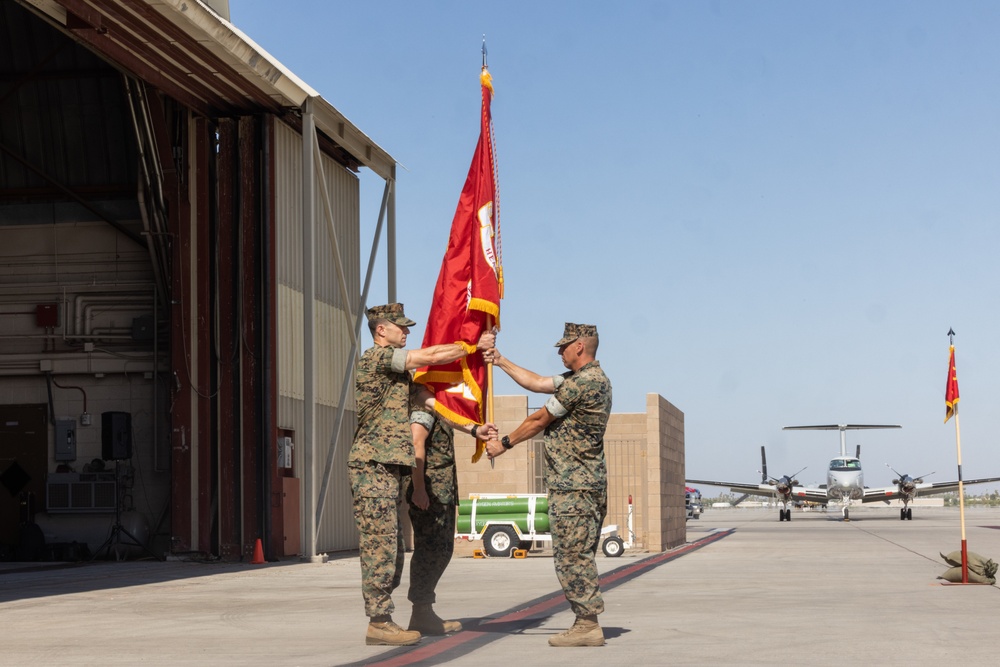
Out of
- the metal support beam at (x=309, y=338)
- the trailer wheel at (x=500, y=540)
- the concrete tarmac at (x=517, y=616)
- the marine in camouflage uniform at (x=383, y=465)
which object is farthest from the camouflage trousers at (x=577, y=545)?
the trailer wheel at (x=500, y=540)

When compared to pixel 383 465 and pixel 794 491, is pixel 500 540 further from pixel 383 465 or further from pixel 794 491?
pixel 794 491

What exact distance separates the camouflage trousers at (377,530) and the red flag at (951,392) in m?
8.05

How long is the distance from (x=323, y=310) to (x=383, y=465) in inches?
626

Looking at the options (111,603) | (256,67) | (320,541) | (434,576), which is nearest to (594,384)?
(434,576)

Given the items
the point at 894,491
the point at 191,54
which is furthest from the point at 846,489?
the point at 191,54

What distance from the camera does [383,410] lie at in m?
8.11

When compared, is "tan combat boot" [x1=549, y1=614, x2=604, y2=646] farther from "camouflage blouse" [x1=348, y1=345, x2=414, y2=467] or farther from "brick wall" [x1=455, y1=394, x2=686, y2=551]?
"brick wall" [x1=455, y1=394, x2=686, y2=551]

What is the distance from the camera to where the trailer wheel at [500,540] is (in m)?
21.2

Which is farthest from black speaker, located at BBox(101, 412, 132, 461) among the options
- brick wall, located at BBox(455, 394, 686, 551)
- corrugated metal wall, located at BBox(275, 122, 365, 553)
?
brick wall, located at BBox(455, 394, 686, 551)

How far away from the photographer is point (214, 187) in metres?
21.0

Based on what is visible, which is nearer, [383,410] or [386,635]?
[386,635]

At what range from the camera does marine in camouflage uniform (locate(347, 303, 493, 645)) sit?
314 inches

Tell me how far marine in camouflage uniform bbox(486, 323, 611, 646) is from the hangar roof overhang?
983 centimetres

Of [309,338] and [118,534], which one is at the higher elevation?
[309,338]
